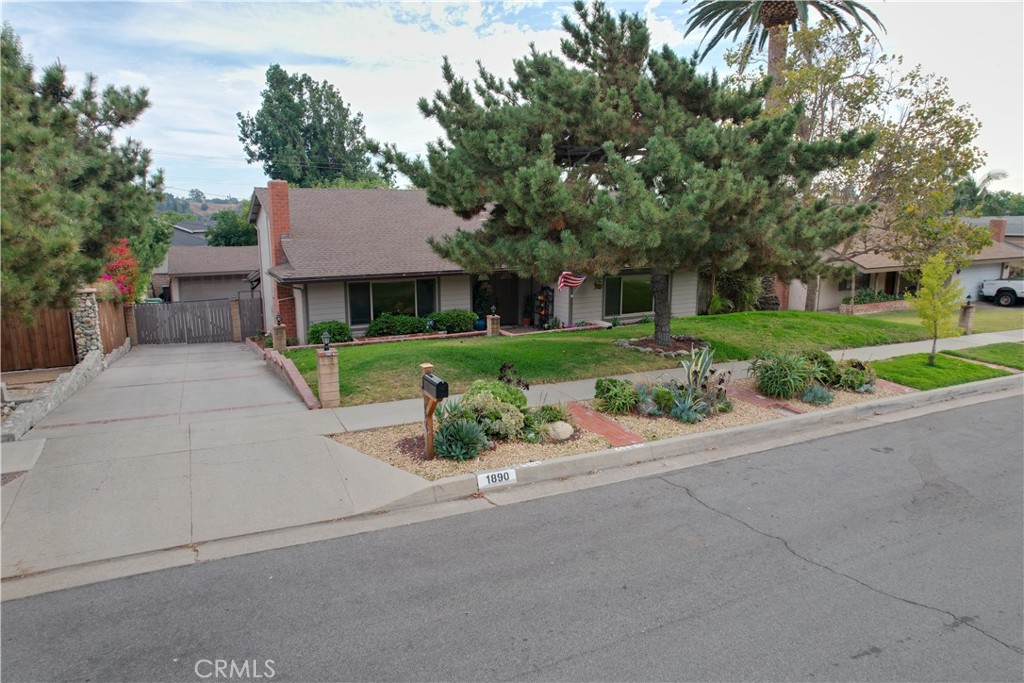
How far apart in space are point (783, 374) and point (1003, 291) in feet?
87.8

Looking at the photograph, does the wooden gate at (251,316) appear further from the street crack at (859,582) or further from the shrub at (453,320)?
the street crack at (859,582)

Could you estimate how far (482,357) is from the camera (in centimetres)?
1291

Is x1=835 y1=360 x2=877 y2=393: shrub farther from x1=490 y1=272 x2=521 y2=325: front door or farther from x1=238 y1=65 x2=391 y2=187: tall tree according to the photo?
x1=238 y1=65 x2=391 y2=187: tall tree

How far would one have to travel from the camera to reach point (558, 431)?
8383 millimetres

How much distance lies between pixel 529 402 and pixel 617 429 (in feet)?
6.40

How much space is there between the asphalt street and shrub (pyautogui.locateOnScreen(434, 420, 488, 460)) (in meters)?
1.24

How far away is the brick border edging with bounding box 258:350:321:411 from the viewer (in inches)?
406

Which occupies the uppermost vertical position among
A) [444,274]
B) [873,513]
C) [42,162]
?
[42,162]

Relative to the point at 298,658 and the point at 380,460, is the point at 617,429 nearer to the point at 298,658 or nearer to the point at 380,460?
the point at 380,460

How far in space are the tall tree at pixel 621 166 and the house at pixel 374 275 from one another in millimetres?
5433

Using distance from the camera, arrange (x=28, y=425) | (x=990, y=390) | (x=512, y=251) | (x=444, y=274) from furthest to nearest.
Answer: (x=444, y=274) → (x=990, y=390) → (x=512, y=251) → (x=28, y=425)

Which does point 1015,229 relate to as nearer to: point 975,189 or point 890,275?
point 975,189

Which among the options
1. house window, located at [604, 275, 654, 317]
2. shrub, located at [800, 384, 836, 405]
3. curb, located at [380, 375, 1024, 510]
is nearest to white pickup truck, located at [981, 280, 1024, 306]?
house window, located at [604, 275, 654, 317]

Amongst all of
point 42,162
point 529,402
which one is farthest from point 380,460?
point 42,162
